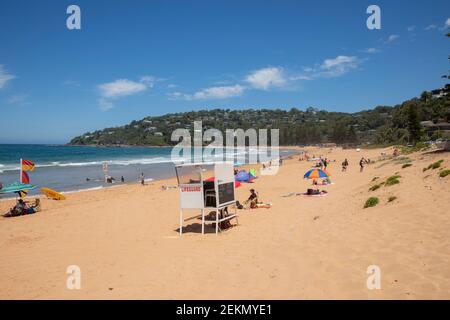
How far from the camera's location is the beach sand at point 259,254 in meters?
5.36

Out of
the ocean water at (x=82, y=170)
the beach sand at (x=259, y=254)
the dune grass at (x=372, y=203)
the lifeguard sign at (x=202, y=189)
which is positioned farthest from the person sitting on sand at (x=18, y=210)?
the dune grass at (x=372, y=203)

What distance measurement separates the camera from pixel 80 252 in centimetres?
855

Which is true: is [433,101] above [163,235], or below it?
above

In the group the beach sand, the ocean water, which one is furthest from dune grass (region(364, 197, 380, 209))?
the ocean water

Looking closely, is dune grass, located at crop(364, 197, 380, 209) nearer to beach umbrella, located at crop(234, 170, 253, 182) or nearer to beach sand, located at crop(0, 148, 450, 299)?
→ beach sand, located at crop(0, 148, 450, 299)

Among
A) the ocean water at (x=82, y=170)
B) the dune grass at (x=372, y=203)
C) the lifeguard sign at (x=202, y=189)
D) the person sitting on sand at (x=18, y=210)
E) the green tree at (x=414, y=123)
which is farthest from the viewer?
the green tree at (x=414, y=123)

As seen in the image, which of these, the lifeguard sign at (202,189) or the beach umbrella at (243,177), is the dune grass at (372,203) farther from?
the beach umbrella at (243,177)

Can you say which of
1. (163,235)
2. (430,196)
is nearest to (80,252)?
(163,235)

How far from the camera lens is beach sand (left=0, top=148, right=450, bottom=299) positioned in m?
5.36

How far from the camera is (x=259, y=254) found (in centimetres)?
725

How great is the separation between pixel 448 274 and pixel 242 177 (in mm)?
20435

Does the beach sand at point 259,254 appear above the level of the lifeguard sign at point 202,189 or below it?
below

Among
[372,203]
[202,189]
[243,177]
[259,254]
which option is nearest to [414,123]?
[243,177]
